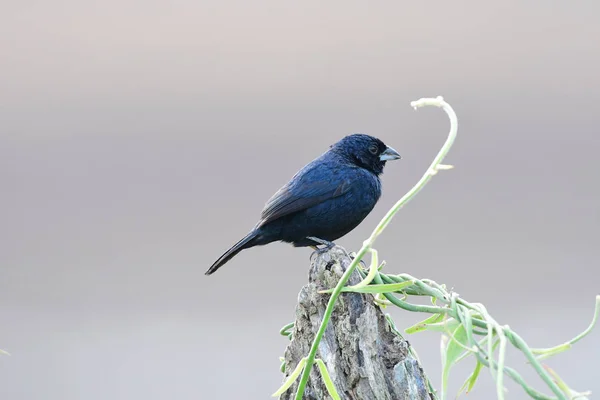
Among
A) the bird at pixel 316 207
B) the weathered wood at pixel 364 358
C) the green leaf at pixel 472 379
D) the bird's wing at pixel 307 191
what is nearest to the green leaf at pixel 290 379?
the weathered wood at pixel 364 358

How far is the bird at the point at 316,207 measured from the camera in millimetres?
3482

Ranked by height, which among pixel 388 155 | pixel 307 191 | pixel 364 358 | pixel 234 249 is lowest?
pixel 364 358

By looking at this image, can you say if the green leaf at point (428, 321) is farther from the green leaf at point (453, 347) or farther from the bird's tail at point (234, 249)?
the bird's tail at point (234, 249)

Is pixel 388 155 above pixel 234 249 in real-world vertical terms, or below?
above

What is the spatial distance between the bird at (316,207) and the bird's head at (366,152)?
141mm

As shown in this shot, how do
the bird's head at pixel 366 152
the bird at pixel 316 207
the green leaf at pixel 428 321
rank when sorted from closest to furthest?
the green leaf at pixel 428 321 → the bird at pixel 316 207 → the bird's head at pixel 366 152

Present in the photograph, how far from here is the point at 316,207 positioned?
3492mm

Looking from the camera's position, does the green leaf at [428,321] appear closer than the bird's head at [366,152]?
Yes

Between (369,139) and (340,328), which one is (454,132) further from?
(369,139)

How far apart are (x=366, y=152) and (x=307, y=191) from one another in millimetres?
485

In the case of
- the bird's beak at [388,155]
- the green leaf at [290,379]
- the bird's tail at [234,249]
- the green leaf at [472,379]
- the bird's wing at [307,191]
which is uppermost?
the bird's beak at [388,155]

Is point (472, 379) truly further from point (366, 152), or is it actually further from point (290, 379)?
point (366, 152)

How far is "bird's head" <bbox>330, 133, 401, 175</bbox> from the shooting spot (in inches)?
151

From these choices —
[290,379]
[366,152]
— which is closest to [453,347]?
[290,379]
